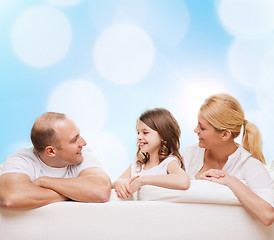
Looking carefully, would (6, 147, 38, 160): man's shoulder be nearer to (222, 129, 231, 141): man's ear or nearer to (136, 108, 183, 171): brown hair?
(136, 108, 183, 171): brown hair

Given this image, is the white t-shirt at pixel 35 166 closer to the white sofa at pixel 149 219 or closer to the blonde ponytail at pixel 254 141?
the white sofa at pixel 149 219

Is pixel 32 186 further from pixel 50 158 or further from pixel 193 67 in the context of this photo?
pixel 193 67

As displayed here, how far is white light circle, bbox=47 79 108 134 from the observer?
3.90 meters

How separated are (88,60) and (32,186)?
2.66 meters

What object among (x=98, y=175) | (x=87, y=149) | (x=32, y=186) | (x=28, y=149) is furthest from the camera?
(x=87, y=149)

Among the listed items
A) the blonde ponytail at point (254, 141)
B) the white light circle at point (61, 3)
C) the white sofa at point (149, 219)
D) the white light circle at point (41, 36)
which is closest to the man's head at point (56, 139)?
the white sofa at point (149, 219)

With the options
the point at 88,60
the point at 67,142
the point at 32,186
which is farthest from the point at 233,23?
the point at 32,186

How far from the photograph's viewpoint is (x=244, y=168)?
190 cm

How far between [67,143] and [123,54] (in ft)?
8.25

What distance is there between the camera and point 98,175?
178 centimetres

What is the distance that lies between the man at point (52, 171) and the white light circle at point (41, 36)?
2.29m

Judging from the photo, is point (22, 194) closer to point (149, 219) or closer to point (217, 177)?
point (149, 219)

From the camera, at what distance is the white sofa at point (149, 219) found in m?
1.60

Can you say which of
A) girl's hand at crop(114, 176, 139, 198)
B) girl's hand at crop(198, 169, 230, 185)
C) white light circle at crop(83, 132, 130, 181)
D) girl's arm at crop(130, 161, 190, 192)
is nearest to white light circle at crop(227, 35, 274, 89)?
white light circle at crop(83, 132, 130, 181)
